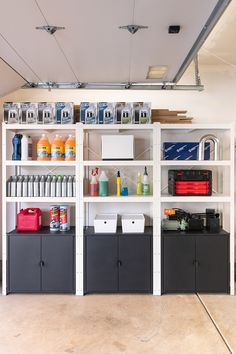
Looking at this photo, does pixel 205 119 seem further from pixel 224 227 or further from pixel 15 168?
pixel 15 168

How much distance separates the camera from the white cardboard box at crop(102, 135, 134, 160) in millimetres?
3621

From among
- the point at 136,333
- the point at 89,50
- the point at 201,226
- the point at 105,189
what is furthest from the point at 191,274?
the point at 89,50

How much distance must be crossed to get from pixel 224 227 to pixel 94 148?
79.1 inches

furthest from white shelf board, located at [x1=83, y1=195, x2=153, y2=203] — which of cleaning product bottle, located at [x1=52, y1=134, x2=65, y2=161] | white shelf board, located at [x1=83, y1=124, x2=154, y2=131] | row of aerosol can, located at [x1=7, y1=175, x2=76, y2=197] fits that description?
white shelf board, located at [x1=83, y1=124, x2=154, y2=131]

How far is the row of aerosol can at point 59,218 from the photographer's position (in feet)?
12.3

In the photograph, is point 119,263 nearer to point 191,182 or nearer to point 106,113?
point 191,182

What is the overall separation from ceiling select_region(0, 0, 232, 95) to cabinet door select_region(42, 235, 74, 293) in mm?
1902

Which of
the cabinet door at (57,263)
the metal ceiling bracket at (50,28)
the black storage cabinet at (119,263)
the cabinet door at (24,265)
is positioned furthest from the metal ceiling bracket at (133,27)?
the cabinet door at (24,265)

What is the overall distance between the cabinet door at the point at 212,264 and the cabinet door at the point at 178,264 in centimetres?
8

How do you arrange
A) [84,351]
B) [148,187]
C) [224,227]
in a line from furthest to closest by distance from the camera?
[224,227], [148,187], [84,351]

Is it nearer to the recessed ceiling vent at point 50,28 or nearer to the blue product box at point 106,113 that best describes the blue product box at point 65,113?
the blue product box at point 106,113

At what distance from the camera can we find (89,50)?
2.87 meters

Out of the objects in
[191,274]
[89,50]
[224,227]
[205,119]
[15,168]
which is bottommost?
[191,274]

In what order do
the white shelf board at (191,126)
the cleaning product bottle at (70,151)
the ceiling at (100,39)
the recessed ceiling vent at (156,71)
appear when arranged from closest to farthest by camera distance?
the ceiling at (100,39), the recessed ceiling vent at (156,71), the white shelf board at (191,126), the cleaning product bottle at (70,151)
